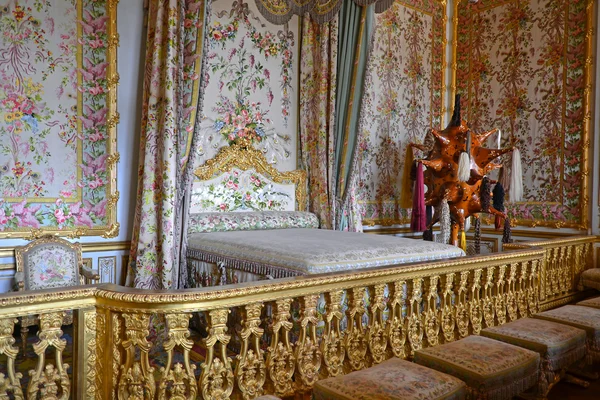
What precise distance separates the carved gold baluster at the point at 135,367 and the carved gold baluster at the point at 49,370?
196mm

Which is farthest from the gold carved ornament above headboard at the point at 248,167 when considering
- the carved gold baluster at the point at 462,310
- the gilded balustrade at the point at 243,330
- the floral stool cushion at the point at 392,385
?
the floral stool cushion at the point at 392,385

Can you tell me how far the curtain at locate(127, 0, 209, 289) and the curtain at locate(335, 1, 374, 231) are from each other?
1.63 meters

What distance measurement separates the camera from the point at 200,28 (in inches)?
135

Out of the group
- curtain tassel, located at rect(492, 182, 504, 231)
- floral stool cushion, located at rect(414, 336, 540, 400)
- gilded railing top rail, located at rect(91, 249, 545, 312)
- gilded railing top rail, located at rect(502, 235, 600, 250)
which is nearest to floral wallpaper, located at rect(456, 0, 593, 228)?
gilded railing top rail, located at rect(502, 235, 600, 250)

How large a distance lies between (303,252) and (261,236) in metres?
0.89

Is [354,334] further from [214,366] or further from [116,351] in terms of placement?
[116,351]

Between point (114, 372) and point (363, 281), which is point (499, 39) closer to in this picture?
point (363, 281)

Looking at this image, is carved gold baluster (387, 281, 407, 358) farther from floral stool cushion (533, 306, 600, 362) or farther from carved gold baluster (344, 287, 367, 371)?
floral stool cushion (533, 306, 600, 362)

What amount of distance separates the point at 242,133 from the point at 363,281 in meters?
2.63

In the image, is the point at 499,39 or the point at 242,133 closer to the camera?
the point at 242,133

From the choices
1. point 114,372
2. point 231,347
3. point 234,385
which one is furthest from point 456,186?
point 114,372

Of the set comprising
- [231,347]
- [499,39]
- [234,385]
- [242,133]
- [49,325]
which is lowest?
[231,347]

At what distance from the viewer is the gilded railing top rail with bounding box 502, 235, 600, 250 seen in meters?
4.07

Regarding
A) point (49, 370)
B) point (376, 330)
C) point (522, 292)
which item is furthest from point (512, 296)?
point (49, 370)
